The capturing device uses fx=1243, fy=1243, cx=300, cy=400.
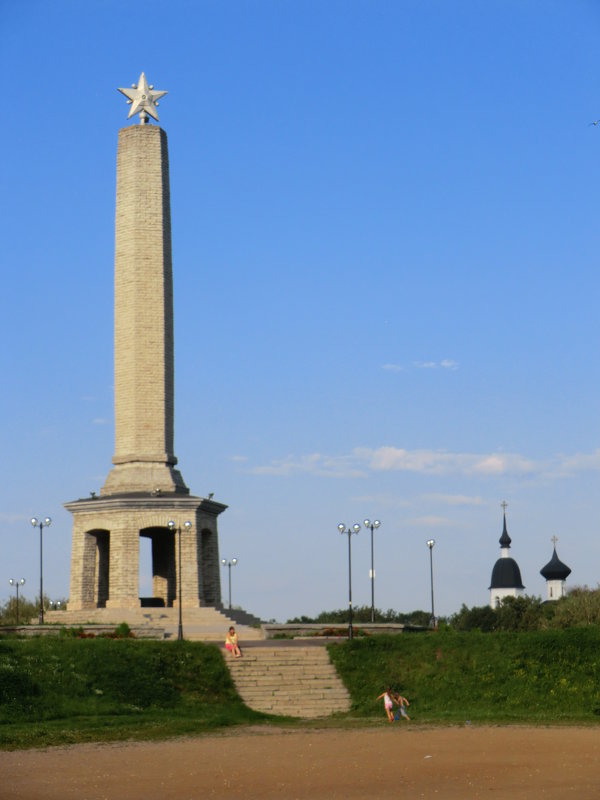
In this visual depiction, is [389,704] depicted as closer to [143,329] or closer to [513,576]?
[143,329]

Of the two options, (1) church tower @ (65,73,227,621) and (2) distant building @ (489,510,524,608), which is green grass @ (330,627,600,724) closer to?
(1) church tower @ (65,73,227,621)

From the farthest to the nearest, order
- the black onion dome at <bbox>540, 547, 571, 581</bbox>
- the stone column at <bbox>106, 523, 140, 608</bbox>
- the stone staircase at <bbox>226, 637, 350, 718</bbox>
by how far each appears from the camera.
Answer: the black onion dome at <bbox>540, 547, 571, 581</bbox> < the stone column at <bbox>106, 523, 140, 608</bbox> < the stone staircase at <bbox>226, 637, 350, 718</bbox>

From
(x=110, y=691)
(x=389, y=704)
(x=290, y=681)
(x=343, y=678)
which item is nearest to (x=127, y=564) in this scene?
(x=290, y=681)

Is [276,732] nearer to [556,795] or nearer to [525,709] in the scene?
[525,709]

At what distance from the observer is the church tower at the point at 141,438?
171 feet

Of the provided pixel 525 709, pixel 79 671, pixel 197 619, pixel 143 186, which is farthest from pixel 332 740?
pixel 143 186

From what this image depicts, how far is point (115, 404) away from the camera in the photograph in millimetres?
54625

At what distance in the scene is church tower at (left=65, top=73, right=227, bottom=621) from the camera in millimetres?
52125

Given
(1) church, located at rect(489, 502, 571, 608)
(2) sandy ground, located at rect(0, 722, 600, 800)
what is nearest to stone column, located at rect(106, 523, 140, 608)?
(2) sandy ground, located at rect(0, 722, 600, 800)

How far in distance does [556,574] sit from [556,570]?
0.69 m

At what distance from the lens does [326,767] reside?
2406 centimetres

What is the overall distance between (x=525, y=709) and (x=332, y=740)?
29.1 feet

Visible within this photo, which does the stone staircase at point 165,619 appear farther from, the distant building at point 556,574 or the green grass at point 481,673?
the distant building at point 556,574

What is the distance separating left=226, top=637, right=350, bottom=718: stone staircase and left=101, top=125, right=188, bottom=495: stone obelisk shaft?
47.3 feet
